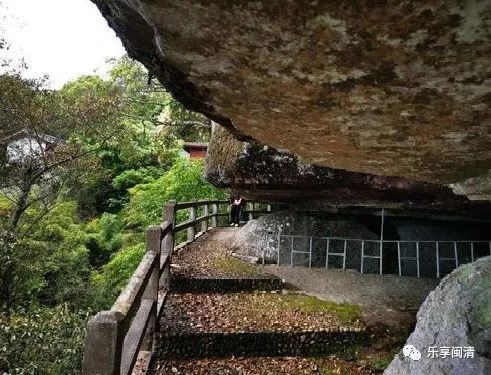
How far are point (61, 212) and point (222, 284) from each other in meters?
10.9

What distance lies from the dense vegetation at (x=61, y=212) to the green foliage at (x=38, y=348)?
0.01m

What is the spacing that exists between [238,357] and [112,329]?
11.1 feet

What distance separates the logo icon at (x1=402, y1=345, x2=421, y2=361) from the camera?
355 cm

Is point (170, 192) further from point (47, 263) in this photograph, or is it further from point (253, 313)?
point (253, 313)

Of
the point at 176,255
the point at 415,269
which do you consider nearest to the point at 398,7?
the point at 176,255

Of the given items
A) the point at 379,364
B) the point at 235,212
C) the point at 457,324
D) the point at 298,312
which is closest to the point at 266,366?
the point at 298,312

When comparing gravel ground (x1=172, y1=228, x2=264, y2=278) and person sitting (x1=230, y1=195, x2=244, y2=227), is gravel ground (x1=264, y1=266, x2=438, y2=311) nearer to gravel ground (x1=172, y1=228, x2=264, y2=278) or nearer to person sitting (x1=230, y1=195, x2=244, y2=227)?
gravel ground (x1=172, y1=228, x2=264, y2=278)

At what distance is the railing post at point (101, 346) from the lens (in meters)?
2.11

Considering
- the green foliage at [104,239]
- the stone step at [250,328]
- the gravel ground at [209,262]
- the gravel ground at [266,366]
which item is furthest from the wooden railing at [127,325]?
the green foliage at [104,239]

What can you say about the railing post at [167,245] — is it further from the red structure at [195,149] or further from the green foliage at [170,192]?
the red structure at [195,149]

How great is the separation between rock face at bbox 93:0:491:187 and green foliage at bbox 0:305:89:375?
184 inches

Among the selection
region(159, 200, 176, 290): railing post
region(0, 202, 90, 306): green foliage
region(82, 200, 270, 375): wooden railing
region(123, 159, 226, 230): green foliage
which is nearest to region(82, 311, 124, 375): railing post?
region(82, 200, 270, 375): wooden railing

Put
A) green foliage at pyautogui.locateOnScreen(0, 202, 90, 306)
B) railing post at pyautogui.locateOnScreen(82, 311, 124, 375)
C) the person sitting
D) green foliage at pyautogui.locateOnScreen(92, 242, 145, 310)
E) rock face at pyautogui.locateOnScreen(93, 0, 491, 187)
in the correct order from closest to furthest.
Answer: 1. rock face at pyautogui.locateOnScreen(93, 0, 491, 187)
2. railing post at pyautogui.locateOnScreen(82, 311, 124, 375)
3. green foliage at pyautogui.locateOnScreen(0, 202, 90, 306)
4. green foliage at pyautogui.locateOnScreen(92, 242, 145, 310)
5. the person sitting

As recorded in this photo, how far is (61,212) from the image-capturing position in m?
15.1
